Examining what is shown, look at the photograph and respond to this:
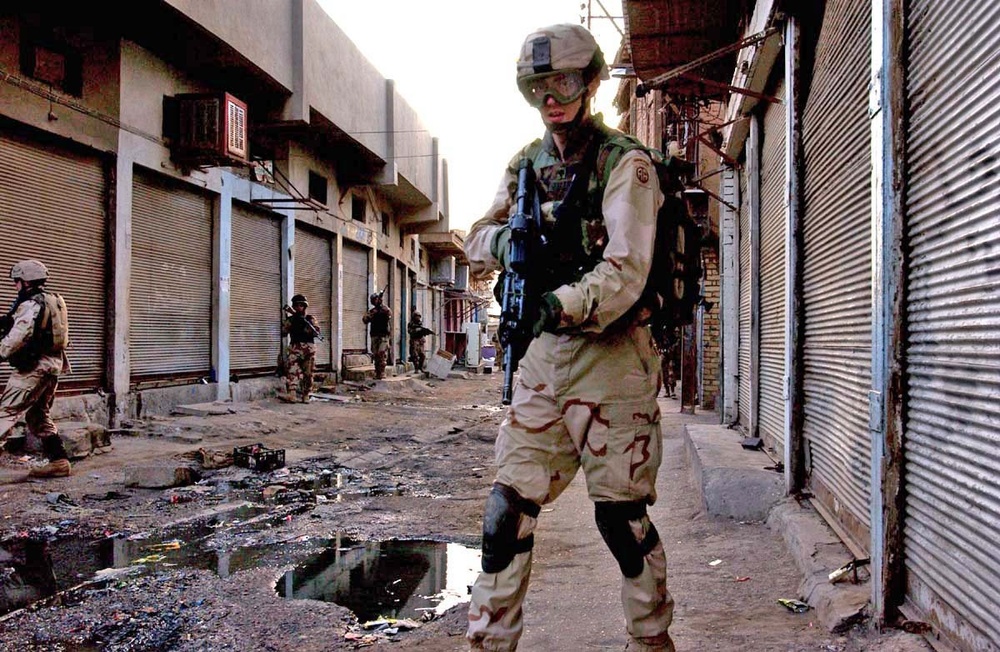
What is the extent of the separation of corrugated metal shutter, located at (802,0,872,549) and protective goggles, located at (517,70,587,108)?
159cm

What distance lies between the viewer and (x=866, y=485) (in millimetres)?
3273

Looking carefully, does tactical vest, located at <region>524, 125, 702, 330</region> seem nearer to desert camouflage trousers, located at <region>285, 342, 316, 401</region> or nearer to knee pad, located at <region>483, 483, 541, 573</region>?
knee pad, located at <region>483, 483, 541, 573</region>

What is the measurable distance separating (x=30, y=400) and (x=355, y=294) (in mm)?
13510

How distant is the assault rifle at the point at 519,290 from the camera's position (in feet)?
7.77

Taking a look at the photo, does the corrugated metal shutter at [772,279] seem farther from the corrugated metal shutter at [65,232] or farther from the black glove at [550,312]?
the corrugated metal shutter at [65,232]

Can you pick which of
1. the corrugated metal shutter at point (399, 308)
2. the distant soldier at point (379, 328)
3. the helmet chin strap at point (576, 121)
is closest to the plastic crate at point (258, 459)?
the helmet chin strap at point (576, 121)

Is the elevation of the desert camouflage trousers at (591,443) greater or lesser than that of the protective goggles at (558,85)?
lesser

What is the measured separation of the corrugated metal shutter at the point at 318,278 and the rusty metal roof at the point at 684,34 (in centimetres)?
870

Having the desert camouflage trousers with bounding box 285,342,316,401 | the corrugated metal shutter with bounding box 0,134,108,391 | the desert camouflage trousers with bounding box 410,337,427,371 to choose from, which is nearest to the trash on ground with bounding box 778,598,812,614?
the corrugated metal shutter with bounding box 0,134,108,391

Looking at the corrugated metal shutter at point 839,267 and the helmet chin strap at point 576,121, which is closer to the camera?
the helmet chin strap at point 576,121

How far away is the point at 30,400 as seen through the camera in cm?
641

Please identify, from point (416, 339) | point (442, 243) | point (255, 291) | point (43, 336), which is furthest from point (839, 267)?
point (442, 243)

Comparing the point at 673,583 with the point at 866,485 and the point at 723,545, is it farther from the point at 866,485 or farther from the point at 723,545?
the point at 866,485

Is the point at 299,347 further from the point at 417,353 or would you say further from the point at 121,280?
the point at 417,353
